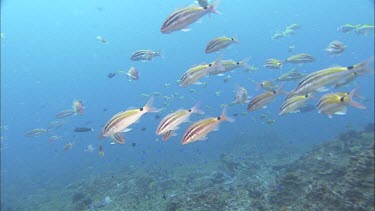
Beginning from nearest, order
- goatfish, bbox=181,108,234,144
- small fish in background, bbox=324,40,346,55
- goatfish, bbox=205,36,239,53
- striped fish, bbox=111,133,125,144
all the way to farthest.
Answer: goatfish, bbox=181,108,234,144, goatfish, bbox=205,36,239,53, striped fish, bbox=111,133,125,144, small fish in background, bbox=324,40,346,55

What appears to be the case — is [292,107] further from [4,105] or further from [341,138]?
[4,105]

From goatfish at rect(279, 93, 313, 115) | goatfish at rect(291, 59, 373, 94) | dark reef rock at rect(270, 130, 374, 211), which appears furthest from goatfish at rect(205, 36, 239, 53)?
dark reef rock at rect(270, 130, 374, 211)

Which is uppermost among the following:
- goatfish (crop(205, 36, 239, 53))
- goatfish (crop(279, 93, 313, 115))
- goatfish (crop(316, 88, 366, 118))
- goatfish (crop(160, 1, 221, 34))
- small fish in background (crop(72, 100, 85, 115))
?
goatfish (crop(160, 1, 221, 34))

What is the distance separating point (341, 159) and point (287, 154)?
10194 mm

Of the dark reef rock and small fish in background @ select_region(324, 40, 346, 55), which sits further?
small fish in background @ select_region(324, 40, 346, 55)

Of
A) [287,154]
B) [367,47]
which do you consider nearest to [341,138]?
[287,154]

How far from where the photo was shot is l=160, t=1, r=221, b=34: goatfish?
6059 mm

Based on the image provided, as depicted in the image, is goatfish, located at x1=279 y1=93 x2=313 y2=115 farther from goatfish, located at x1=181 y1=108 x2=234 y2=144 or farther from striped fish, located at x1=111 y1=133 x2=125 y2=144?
striped fish, located at x1=111 y1=133 x2=125 y2=144

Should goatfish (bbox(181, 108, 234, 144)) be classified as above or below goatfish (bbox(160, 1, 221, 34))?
below

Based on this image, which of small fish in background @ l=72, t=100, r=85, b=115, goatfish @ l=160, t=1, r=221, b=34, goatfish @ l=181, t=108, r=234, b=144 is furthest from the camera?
small fish in background @ l=72, t=100, r=85, b=115

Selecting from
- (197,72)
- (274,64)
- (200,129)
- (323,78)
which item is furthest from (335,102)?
(274,64)

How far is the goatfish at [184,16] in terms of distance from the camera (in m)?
6.06

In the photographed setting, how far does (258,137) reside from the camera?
3000cm

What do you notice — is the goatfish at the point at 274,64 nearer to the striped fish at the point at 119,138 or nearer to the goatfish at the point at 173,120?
the striped fish at the point at 119,138
